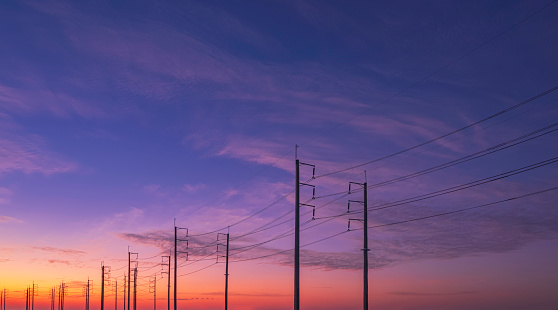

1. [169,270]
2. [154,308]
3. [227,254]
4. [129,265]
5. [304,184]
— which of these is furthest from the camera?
[154,308]

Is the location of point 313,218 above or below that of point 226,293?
above

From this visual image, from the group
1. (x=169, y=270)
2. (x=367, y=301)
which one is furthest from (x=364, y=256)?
(x=169, y=270)

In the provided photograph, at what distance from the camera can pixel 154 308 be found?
145750mm

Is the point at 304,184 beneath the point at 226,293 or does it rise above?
above

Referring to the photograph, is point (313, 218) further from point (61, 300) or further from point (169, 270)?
point (61, 300)

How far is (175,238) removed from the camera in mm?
94500

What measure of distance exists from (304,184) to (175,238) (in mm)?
50662

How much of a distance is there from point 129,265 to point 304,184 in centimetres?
8846

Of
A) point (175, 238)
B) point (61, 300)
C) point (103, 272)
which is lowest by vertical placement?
point (61, 300)

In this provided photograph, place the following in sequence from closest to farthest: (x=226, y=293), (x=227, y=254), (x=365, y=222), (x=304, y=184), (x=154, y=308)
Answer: (x=365, y=222)
(x=304, y=184)
(x=226, y=293)
(x=227, y=254)
(x=154, y=308)

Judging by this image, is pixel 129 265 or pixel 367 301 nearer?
pixel 367 301

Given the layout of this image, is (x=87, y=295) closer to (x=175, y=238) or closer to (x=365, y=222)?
(x=175, y=238)

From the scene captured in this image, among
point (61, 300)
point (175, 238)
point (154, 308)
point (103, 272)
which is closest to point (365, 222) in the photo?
point (175, 238)

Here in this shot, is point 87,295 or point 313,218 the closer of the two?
point 313,218
